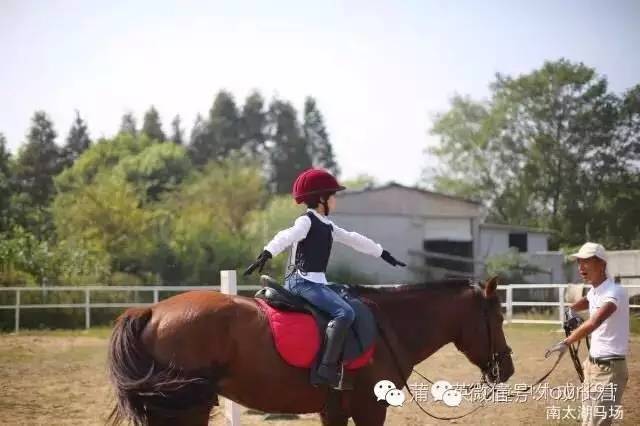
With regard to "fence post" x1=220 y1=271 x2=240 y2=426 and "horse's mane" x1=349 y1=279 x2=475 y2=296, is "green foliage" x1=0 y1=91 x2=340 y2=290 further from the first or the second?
"horse's mane" x1=349 y1=279 x2=475 y2=296

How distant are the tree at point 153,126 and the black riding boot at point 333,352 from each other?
236 ft

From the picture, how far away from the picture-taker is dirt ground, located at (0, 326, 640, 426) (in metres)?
8.95

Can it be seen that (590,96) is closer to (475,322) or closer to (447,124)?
(447,124)

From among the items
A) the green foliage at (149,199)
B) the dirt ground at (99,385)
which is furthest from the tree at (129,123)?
the dirt ground at (99,385)

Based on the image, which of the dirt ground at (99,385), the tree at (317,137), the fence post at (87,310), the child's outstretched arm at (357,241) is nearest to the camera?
the child's outstretched arm at (357,241)

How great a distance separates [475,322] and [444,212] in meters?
29.6

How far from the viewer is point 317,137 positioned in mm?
77750

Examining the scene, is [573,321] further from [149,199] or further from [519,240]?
[149,199]

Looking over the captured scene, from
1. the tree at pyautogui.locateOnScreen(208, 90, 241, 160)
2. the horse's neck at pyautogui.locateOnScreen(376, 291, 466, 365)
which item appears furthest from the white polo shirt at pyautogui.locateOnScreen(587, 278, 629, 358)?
the tree at pyautogui.locateOnScreen(208, 90, 241, 160)

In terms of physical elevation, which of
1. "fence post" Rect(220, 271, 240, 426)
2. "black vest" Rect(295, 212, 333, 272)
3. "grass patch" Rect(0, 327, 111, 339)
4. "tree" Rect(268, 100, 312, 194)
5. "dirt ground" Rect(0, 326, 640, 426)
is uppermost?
"tree" Rect(268, 100, 312, 194)

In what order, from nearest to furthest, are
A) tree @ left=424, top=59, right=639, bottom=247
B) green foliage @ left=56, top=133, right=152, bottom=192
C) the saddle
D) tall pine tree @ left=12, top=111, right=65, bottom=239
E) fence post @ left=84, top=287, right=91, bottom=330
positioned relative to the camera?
the saddle, fence post @ left=84, top=287, right=91, bottom=330, tree @ left=424, top=59, right=639, bottom=247, green foliage @ left=56, top=133, right=152, bottom=192, tall pine tree @ left=12, top=111, right=65, bottom=239

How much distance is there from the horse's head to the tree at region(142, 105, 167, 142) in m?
71.5

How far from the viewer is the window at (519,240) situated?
3731 cm

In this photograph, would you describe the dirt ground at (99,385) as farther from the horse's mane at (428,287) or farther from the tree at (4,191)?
the tree at (4,191)
